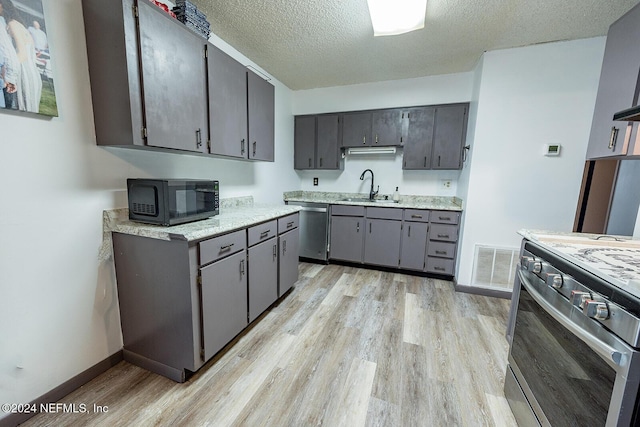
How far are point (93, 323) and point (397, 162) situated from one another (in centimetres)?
357

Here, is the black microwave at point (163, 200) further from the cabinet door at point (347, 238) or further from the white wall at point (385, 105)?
the white wall at point (385, 105)

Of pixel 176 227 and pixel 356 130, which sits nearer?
pixel 176 227

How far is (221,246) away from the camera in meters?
1.60

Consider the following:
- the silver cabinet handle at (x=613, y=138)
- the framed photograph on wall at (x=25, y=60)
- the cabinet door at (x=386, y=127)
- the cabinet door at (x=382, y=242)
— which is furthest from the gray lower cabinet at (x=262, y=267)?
the silver cabinet handle at (x=613, y=138)

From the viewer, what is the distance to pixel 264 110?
2.47 m

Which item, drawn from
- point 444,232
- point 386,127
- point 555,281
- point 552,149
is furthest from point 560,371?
point 386,127

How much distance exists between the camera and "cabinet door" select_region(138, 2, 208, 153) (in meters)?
1.35

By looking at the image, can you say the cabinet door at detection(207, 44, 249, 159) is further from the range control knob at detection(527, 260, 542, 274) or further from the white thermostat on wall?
the white thermostat on wall

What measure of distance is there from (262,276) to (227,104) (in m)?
1.43

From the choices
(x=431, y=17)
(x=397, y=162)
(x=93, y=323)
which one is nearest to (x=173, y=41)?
(x=93, y=323)

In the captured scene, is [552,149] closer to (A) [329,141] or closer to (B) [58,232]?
(A) [329,141]

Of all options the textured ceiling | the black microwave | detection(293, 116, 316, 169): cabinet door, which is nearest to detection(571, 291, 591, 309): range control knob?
the black microwave

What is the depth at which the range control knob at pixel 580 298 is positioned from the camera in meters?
0.84

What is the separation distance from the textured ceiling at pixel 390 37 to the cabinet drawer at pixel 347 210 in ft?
5.65
